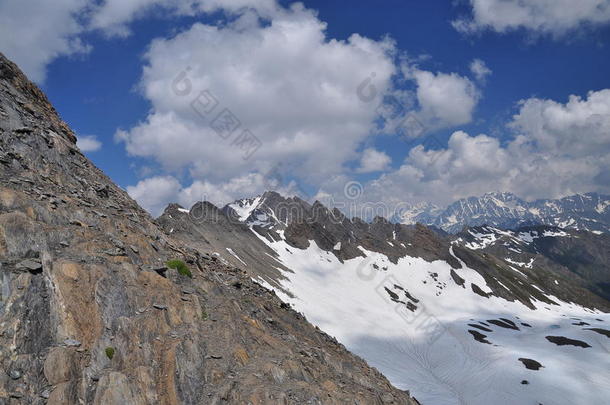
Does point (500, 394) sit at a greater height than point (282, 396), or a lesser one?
greater

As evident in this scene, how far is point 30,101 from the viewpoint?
29766 millimetres

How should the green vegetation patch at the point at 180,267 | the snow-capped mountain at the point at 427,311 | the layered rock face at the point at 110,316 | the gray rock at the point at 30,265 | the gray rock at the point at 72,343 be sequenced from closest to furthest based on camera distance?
the layered rock face at the point at 110,316
the gray rock at the point at 72,343
the gray rock at the point at 30,265
the green vegetation patch at the point at 180,267
the snow-capped mountain at the point at 427,311

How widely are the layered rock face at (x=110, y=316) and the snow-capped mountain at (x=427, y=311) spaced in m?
37.9

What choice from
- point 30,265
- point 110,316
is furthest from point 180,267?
point 30,265

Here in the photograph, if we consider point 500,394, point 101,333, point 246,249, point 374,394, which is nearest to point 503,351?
point 500,394

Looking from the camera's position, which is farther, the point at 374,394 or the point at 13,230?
the point at 374,394

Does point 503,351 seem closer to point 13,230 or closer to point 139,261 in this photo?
point 139,261

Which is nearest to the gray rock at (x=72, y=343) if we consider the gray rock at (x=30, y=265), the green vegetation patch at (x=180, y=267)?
the gray rock at (x=30, y=265)

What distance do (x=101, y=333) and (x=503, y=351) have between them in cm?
10519

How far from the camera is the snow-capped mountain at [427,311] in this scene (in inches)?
2968

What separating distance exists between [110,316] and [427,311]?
138 m

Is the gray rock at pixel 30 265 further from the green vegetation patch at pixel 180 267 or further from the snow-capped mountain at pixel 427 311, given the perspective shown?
the snow-capped mountain at pixel 427 311

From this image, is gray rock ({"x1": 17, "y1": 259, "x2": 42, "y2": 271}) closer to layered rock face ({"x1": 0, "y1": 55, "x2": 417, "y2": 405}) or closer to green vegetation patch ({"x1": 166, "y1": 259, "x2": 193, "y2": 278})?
layered rock face ({"x1": 0, "y1": 55, "x2": 417, "y2": 405})

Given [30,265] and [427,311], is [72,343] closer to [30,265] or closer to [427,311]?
[30,265]
